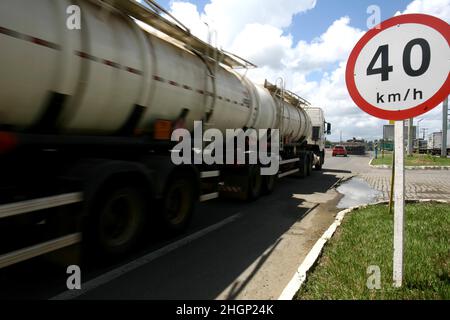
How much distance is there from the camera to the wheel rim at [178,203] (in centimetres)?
562

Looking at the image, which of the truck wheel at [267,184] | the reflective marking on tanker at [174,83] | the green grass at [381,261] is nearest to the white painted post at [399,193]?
the green grass at [381,261]

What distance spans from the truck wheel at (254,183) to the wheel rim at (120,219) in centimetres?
439

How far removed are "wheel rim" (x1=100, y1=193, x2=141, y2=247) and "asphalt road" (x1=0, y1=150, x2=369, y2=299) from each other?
0.30 meters

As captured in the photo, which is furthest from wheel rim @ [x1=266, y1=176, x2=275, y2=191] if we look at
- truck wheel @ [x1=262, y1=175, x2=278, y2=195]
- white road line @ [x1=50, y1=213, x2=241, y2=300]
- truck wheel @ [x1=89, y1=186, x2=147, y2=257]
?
truck wheel @ [x1=89, y1=186, x2=147, y2=257]

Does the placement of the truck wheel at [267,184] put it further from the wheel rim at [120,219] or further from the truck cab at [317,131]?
the truck cab at [317,131]

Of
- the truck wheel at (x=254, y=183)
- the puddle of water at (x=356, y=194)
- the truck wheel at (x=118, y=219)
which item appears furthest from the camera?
the puddle of water at (x=356, y=194)

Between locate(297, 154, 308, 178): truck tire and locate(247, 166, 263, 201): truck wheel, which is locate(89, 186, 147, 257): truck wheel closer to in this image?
locate(247, 166, 263, 201): truck wheel

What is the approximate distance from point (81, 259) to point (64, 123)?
1643 mm

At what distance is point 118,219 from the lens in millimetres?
4562

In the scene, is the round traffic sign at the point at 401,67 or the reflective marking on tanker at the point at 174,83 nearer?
the round traffic sign at the point at 401,67

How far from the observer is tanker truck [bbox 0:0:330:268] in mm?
3410

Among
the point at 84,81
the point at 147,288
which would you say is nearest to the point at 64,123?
the point at 84,81

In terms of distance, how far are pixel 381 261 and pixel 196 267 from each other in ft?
7.50

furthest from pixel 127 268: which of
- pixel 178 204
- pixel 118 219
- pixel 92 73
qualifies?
pixel 92 73
